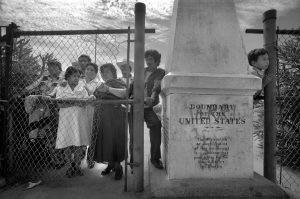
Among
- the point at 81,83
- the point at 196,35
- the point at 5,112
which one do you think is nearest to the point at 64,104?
the point at 81,83

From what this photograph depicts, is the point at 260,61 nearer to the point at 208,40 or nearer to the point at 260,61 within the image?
the point at 260,61

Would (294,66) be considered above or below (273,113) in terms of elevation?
above

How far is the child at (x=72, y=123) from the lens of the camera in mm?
3359

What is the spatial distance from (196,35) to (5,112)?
2892mm

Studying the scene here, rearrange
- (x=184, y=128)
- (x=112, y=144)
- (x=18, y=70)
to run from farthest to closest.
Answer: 1. (x=18, y=70)
2. (x=112, y=144)
3. (x=184, y=128)

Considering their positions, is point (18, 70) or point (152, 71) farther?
point (18, 70)

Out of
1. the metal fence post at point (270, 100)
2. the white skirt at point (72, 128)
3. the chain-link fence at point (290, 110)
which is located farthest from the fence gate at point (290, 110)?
the white skirt at point (72, 128)

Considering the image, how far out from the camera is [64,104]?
3.37m

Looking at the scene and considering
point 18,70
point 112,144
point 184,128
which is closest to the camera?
point 184,128

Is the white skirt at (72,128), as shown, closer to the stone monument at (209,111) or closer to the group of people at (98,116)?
the group of people at (98,116)

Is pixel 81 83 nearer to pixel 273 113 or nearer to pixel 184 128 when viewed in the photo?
pixel 184 128

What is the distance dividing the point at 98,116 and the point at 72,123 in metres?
0.43

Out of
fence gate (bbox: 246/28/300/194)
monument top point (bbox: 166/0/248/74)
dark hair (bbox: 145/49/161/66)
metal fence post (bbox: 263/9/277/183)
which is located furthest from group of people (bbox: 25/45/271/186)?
fence gate (bbox: 246/28/300/194)

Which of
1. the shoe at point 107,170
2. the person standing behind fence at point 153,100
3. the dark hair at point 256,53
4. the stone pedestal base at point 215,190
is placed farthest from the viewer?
the shoe at point 107,170
